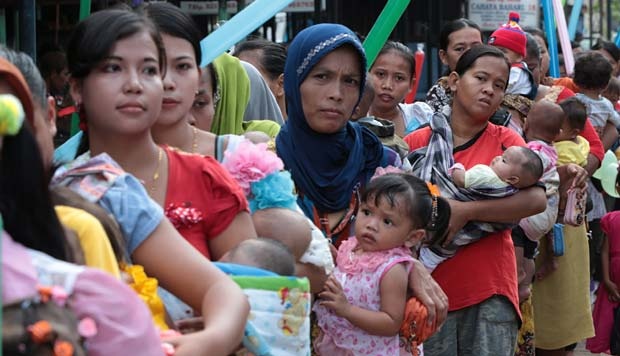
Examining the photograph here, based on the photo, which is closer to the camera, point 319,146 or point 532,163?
point 319,146

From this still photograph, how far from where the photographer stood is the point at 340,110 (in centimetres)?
496

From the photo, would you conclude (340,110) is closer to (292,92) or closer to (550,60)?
(292,92)

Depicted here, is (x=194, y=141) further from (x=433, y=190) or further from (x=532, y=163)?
(x=532, y=163)

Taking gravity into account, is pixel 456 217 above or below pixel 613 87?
above

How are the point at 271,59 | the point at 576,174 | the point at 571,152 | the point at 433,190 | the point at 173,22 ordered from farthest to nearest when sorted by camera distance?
the point at 571,152, the point at 576,174, the point at 271,59, the point at 433,190, the point at 173,22

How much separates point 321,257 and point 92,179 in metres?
1.22

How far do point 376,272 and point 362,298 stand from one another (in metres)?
0.12

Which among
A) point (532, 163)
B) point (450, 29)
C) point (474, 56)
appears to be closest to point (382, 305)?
point (532, 163)

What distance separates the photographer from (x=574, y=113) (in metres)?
8.20

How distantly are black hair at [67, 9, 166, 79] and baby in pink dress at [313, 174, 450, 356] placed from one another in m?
1.64

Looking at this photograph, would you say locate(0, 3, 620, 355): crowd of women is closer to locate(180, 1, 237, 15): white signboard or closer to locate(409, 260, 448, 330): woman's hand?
locate(409, 260, 448, 330): woman's hand

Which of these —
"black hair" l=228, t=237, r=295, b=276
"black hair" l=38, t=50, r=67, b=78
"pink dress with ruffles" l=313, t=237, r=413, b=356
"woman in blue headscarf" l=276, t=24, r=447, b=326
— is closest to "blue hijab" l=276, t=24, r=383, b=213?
"woman in blue headscarf" l=276, t=24, r=447, b=326

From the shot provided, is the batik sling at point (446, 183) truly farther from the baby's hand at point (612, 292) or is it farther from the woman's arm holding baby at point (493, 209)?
the baby's hand at point (612, 292)

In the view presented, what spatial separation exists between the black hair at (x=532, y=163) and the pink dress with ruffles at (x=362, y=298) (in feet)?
3.57
